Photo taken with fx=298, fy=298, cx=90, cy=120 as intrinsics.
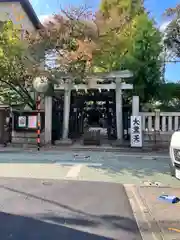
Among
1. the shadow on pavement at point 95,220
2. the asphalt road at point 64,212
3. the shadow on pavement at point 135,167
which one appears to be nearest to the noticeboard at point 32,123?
the shadow on pavement at point 135,167

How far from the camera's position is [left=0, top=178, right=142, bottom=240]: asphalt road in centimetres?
401

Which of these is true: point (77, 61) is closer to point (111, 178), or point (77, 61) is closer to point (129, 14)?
point (129, 14)

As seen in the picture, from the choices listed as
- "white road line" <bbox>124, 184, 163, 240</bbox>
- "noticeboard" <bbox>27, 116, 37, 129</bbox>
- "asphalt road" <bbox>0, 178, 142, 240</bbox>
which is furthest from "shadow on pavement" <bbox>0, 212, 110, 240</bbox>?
"noticeboard" <bbox>27, 116, 37, 129</bbox>

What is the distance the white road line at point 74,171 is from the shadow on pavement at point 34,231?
10.8ft

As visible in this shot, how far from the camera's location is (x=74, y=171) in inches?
327

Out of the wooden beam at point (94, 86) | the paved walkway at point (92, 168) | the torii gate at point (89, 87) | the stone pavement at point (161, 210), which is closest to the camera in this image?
the stone pavement at point (161, 210)

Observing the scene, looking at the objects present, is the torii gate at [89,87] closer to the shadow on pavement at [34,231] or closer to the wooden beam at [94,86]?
the wooden beam at [94,86]

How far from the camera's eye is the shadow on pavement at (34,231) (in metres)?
3.86

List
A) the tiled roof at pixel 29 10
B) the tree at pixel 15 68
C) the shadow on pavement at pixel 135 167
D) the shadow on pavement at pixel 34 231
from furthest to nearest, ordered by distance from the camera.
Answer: the tiled roof at pixel 29 10, the tree at pixel 15 68, the shadow on pavement at pixel 135 167, the shadow on pavement at pixel 34 231

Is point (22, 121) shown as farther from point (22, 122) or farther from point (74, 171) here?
point (74, 171)

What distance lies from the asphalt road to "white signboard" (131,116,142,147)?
6.78m

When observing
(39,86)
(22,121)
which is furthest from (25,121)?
(39,86)

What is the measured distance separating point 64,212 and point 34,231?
848 mm

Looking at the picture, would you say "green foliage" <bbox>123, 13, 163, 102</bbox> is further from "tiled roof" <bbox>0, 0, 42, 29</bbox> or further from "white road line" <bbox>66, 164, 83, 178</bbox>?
"white road line" <bbox>66, 164, 83, 178</bbox>
